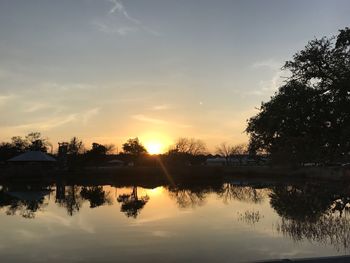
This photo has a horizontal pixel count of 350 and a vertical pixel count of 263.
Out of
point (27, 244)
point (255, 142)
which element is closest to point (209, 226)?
point (255, 142)

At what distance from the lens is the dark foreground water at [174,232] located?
15906 millimetres

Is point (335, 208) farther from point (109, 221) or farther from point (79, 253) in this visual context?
point (79, 253)

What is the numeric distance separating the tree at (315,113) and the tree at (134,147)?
106 m

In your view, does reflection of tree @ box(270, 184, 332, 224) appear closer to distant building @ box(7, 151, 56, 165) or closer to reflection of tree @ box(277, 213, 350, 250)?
reflection of tree @ box(277, 213, 350, 250)

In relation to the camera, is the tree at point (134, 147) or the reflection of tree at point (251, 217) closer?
the reflection of tree at point (251, 217)

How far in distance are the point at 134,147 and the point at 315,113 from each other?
364ft

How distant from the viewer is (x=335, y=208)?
2808 centimetres

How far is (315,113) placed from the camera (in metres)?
17.1

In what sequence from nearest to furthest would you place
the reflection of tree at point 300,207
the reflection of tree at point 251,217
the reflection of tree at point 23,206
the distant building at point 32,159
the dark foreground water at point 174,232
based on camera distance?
the dark foreground water at point 174,232 < the reflection of tree at point 251,217 < the reflection of tree at point 300,207 < the reflection of tree at point 23,206 < the distant building at point 32,159

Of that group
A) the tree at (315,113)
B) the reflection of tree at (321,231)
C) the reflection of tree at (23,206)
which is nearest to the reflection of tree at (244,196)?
the reflection of tree at (23,206)

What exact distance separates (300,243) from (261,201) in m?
20.1

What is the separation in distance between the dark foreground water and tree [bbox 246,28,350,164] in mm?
3340

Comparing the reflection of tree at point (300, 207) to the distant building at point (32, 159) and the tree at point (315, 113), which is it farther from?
the distant building at point (32, 159)

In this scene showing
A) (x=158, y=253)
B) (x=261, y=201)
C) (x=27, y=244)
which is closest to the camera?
(x=158, y=253)
